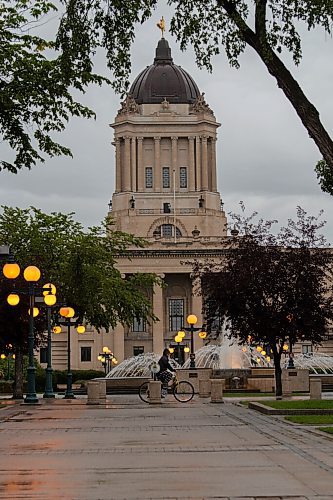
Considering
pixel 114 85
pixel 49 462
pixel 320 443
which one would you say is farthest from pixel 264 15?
pixel 49 462

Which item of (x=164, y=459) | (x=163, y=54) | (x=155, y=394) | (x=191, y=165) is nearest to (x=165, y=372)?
(x=155, y=394)

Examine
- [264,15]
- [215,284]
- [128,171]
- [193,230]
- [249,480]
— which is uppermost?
[128,171]

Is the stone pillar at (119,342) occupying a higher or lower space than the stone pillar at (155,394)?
higher

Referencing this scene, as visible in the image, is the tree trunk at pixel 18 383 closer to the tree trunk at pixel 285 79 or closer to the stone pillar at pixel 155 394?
the stone pillar at pixel 155 394

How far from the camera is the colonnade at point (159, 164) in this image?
126438 mm

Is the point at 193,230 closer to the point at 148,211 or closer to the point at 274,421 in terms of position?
the point at 148,211

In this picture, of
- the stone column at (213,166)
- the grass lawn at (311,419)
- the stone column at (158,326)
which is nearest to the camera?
the grass lawn at (311,419)

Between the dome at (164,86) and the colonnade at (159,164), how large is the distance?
5.19 metres

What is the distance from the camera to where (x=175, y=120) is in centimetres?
12975

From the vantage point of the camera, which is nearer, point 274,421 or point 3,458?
point 3,458

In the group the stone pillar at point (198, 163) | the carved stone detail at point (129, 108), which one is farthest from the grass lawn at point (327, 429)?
the carved stone detail at point (129, 108)

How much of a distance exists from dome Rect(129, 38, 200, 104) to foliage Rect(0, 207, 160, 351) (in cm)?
7004

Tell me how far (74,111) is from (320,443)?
8970 mm

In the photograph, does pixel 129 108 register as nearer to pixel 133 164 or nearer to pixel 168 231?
pixel 133 164
